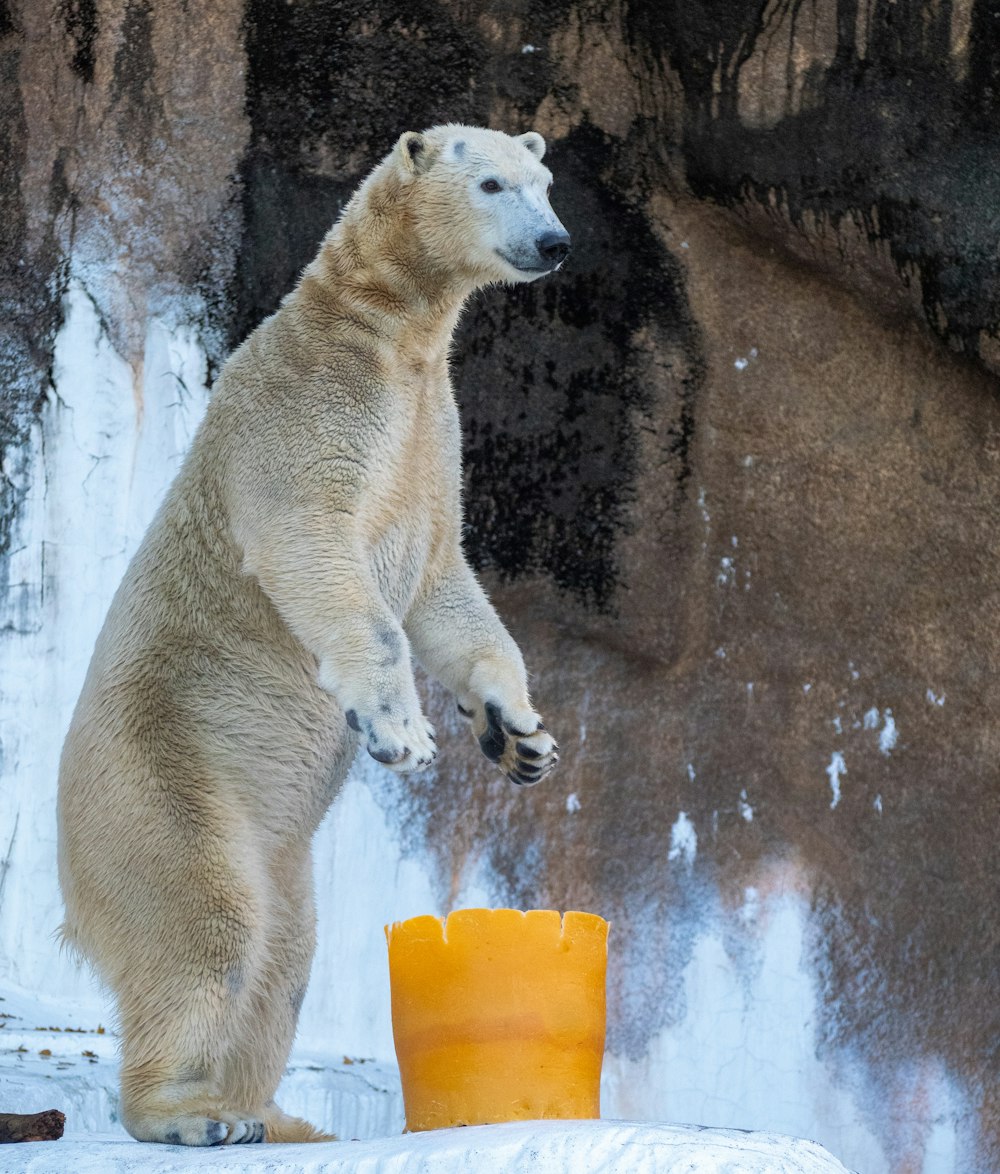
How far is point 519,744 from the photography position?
344 centimetres

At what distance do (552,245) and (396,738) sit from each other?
3.69 feet

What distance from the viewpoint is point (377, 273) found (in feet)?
12.1

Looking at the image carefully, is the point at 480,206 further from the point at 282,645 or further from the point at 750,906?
the point at 750,906

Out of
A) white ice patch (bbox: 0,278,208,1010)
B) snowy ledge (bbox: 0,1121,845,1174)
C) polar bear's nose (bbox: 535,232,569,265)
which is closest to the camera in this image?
snowy ledge (bbox: 0,1121,845,1174)

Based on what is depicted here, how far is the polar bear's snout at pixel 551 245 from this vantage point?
3557 millimetres

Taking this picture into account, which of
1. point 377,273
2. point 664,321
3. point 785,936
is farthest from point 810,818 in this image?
point 377,273

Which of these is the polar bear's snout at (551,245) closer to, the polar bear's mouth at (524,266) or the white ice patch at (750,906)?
the polar bear's mouth at (524,266)

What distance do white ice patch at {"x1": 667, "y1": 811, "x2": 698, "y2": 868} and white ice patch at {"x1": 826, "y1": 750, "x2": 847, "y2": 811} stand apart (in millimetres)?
512

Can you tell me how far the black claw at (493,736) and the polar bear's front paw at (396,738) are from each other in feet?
0.99

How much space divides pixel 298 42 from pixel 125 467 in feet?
5.27

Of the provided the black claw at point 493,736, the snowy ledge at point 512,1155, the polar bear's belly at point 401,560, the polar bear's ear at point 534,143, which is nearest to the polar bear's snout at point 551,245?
the polar bear's ear at point 534,143

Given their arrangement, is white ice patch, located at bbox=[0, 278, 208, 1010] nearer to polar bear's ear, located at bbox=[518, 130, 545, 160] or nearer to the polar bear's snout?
polar bear's ear, located at bbox=[518, 130, 545, 160]

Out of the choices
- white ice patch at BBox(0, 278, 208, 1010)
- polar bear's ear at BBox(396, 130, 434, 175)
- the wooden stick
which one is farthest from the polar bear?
white ice patch at BBox(0, 278, 208, 1010)

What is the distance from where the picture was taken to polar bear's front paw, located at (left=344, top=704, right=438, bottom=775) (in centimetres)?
312
